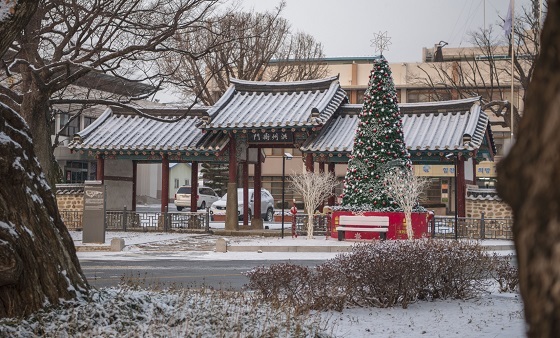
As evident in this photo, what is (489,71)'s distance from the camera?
213 ft

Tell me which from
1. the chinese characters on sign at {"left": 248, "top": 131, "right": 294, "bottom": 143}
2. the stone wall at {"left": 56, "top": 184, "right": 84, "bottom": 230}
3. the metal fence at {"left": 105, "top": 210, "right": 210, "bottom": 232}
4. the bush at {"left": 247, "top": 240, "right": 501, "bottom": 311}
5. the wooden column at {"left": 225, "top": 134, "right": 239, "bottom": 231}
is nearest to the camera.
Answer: the bush at {"left": 247, "top": 240, "right": 501, "bottom": 311}

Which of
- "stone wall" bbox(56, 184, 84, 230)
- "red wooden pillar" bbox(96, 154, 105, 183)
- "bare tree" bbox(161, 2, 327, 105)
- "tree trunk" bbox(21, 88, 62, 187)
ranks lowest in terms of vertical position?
"stone wall" bbox(56, 184, 84, 230)

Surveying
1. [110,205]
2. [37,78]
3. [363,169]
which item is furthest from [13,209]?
[110,205]

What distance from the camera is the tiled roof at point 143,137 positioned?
3312 cm

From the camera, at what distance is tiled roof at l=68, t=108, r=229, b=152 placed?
109ft

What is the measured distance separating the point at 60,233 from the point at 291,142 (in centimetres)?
2438

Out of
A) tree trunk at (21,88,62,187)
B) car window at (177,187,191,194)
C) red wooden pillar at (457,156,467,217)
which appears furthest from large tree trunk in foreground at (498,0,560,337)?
car window at (177,187,191,194)

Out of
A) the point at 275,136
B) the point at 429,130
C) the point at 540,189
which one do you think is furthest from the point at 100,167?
the point at 540,189

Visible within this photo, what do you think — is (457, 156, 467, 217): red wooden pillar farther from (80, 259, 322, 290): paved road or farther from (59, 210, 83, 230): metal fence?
(59, 210, 83, 230): metal fence

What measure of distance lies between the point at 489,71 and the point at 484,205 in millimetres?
36507

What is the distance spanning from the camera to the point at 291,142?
32.3m

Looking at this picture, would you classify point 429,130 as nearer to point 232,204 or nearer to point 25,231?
point 232,204

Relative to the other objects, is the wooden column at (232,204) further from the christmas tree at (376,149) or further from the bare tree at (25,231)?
Answer: the bare tree at (25,231)

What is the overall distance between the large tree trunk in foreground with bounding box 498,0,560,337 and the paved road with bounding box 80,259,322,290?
40.4 ft
